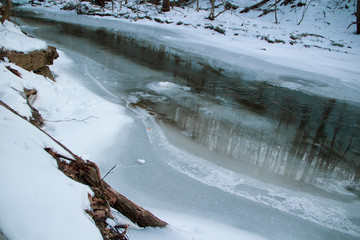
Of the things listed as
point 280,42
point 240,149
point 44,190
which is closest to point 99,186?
point 44,190

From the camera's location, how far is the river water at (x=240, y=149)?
2.74 metres

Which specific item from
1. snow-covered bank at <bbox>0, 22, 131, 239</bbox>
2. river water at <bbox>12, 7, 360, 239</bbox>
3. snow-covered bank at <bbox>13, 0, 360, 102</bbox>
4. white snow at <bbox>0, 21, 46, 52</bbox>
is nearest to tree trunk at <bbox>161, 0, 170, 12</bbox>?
snow-covered bank at <bbox>13, 0, 360, 102</bbox>

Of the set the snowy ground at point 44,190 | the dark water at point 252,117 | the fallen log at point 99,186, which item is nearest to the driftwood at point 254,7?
the dark water at point 252,117

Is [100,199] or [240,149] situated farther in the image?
[240,149]

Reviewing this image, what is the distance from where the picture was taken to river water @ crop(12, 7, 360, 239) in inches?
108

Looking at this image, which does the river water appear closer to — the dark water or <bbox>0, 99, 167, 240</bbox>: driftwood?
the dark water

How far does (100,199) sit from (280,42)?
1373 cm

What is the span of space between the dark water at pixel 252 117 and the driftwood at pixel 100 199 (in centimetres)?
198

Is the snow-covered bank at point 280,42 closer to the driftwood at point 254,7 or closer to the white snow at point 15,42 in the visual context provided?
the driftwood at point 254,7

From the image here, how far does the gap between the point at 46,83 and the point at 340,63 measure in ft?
32.8

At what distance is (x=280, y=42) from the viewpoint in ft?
43.9

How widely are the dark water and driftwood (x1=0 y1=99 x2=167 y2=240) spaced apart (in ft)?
6.51

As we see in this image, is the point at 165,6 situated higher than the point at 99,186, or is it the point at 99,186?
the point at 165,6

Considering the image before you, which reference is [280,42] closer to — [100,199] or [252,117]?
[252,117]
